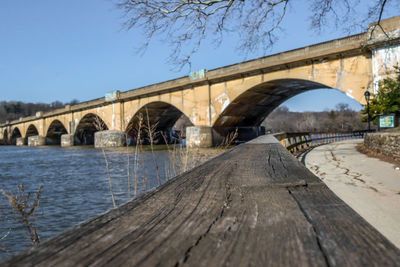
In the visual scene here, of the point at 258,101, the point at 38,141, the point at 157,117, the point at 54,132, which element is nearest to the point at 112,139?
the point at 157,117

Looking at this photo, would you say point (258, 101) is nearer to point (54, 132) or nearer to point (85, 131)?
point (85, 131)

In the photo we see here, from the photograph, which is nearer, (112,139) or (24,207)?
(24,207)

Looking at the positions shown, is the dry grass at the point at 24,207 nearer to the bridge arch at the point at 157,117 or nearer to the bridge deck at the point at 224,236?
the bridge deck at the point at 224,236

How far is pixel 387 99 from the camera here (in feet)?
40.2

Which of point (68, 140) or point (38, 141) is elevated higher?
point (68, 140)

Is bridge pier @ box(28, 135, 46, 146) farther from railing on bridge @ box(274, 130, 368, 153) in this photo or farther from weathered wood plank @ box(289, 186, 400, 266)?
weathered wood plank @ box(289, 186, 400, 266)

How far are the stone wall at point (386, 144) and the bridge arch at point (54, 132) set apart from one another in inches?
1773

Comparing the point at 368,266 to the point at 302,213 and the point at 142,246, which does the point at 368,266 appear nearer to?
the point at 302,213

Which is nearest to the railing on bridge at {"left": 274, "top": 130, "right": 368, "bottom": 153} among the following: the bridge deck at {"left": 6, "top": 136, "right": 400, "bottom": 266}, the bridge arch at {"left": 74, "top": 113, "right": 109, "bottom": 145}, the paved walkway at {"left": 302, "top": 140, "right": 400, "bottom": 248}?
the paved walkway at {"left": 302, "top": 140, "right": 400, "bottom": 248}

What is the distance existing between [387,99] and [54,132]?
49.6 metres

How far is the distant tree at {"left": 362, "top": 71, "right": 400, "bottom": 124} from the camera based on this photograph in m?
12.2

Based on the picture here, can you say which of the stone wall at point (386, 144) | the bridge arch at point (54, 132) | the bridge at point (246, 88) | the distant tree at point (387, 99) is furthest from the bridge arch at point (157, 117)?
the stone wall at point (386, 144)

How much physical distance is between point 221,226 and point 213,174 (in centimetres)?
119

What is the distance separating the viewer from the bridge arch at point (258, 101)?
20.2 m
